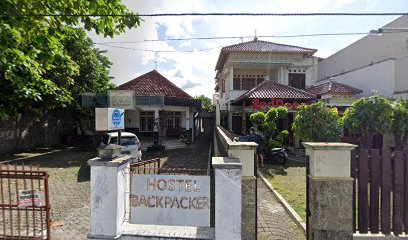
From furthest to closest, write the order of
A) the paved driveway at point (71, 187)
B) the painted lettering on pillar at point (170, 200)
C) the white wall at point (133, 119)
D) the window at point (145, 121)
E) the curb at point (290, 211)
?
the window at point (145, 121) → the white wall at point (133, 119) → the paved driveway at point (71, 187) → the curb at point (290, 211) → the painted lettering on pillar at point (170, 200)

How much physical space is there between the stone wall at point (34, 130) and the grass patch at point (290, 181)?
49.6ft

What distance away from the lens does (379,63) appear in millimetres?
16266

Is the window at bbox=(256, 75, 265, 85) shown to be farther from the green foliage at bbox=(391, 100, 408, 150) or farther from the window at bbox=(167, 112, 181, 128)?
the green foliage at bbox=(391, 100, 408, 150)

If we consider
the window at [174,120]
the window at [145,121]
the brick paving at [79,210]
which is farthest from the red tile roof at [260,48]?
the brick paving at [79,210]

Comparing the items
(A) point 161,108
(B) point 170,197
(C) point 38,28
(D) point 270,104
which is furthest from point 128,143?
(D) point 270,104

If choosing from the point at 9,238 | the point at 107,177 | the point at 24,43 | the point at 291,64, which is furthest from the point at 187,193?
the point at 291,64

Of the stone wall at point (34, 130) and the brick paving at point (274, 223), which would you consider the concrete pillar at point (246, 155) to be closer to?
the brick paving at point (274, 223)

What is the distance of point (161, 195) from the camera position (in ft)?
12.7

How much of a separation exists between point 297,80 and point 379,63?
19.2ft

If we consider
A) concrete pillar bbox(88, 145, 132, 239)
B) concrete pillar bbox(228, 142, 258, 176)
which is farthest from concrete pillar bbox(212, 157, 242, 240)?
concrete pillar bbox(88, 145, 132, 239)

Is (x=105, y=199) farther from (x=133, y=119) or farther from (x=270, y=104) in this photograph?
(x=133, y=119)

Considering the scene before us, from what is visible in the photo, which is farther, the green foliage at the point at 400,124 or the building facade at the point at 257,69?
the building facade at the point at 257,69

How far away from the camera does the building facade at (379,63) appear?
14.8 meters

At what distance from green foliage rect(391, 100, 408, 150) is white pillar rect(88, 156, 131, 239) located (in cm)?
776
